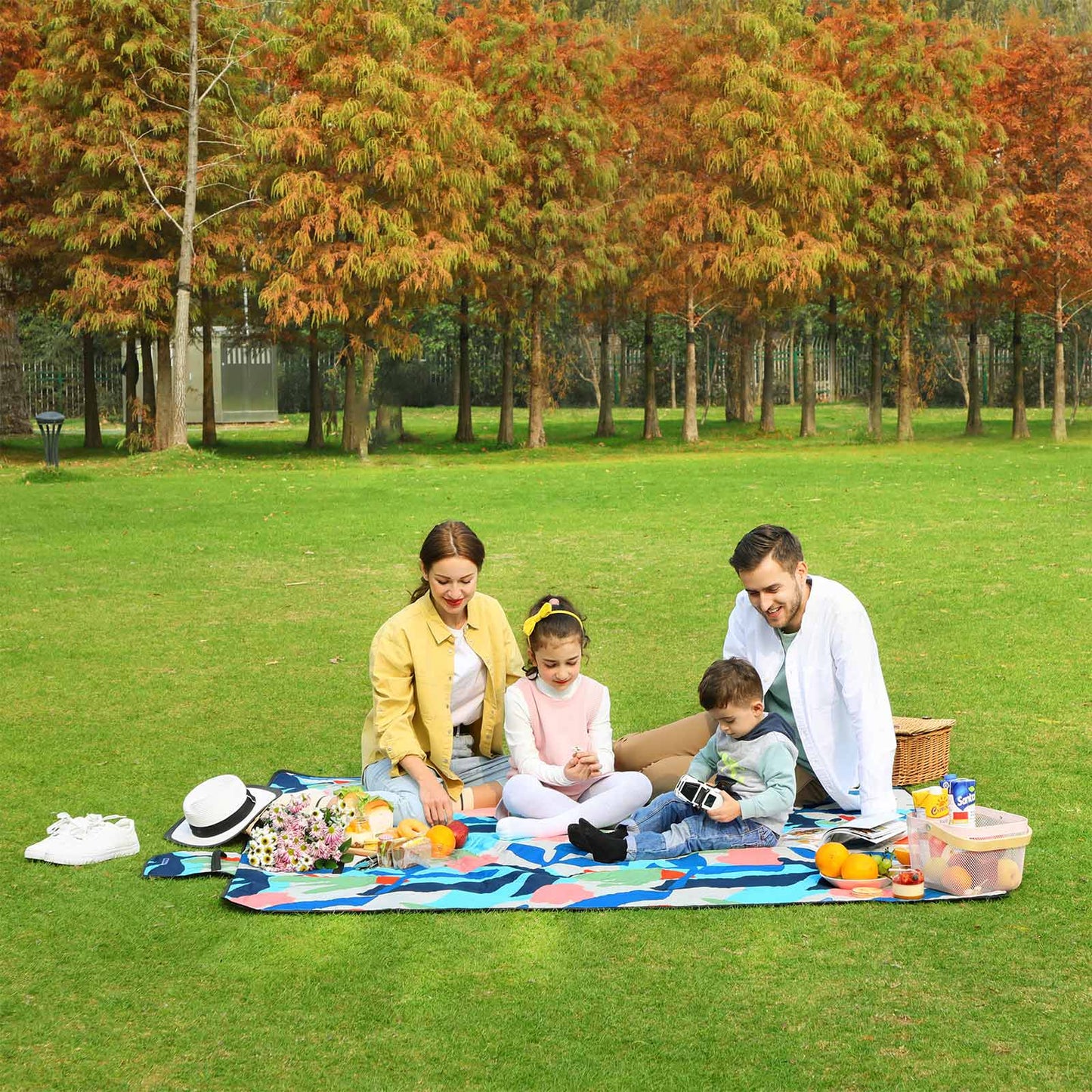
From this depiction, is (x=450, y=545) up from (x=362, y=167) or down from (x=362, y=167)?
down

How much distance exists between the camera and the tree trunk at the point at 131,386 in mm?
29250

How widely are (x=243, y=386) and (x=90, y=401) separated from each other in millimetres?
11248

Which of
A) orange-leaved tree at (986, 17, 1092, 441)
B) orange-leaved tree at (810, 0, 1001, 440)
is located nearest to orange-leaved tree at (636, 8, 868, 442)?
orange-leaved tree at (810, 0, 1001, 440)

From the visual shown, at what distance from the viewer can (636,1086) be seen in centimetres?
333

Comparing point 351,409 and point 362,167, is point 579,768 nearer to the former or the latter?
point 362,167

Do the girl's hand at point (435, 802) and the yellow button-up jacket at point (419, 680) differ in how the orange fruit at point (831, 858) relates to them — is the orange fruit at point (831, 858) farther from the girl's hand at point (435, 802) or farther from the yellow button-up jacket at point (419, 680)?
the yellow button-up jacket at point (419, 680)

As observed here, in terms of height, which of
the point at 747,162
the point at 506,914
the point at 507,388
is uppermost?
the point at 747,162

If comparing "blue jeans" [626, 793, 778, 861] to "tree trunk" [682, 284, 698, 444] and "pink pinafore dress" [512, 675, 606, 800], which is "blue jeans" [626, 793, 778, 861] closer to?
"pink pinafore dress" [512, 675, 606, 800]

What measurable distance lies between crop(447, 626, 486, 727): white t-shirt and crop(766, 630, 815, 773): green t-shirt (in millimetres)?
1160

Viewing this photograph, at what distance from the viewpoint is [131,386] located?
3025cm

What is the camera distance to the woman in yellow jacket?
5449 millimetres

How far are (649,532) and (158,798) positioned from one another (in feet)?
29.5

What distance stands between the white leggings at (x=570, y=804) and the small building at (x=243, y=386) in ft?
115

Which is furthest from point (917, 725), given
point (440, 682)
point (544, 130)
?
point (544, 130)
